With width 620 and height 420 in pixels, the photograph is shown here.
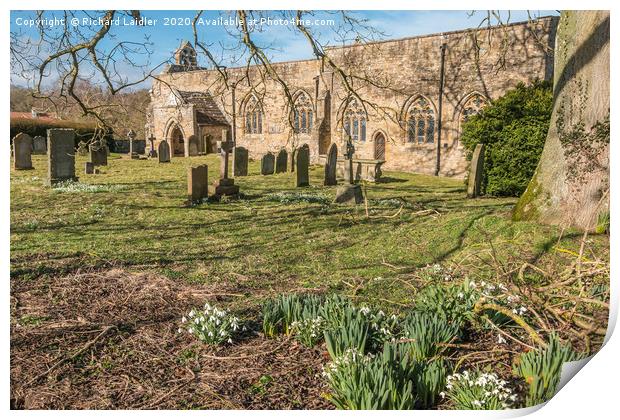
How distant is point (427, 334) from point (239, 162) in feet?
34.7

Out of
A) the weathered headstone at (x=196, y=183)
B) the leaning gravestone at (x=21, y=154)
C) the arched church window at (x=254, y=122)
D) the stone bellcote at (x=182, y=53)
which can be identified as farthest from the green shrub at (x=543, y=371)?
the arched church window at (x=254, y=122)

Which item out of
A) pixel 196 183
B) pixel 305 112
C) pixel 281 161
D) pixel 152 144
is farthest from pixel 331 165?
pixel 152 144

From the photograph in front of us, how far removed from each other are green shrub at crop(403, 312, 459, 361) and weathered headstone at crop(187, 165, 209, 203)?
6162mm

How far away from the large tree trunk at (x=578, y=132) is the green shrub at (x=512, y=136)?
4.00 m

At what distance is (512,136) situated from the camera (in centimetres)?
933

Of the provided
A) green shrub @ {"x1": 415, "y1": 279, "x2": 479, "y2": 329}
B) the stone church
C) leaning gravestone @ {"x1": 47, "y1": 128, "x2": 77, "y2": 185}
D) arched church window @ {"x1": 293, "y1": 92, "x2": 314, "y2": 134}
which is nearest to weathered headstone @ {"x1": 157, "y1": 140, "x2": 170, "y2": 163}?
the stone church

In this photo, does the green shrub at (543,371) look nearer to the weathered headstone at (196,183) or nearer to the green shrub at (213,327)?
the green shrub at (213,327)

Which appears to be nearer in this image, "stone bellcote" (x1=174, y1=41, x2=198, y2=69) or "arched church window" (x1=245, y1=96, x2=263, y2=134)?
"stone bellcote" (x1=174, y1=41, x2=198, y2=69)

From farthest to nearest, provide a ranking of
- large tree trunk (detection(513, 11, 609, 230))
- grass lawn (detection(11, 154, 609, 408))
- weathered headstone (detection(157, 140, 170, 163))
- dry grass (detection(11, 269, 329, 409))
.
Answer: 1. weathered headstone (detection(157, 140, 170, 163))
2. large tree trunk (detection(513, 11, 609, 230))
3. grass lawn (detection(11, 154, 609, 408))
4. dry grass (detection(11, 269, 329, 409))

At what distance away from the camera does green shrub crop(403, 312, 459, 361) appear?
9.29 feet

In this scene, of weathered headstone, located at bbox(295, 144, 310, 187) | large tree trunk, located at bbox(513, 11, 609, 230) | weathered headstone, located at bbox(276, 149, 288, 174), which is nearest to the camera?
large tree trunk, located at bbox(513, 11, 609, 230)

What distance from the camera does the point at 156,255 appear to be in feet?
17.2

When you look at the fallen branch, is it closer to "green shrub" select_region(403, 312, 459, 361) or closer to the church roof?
"green shrub" select_region(403, 312, 459, 361)

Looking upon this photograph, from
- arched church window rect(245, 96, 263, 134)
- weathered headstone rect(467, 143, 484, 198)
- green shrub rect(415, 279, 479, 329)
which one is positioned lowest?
A: green shrub rect(415, 279, 479, 329)
